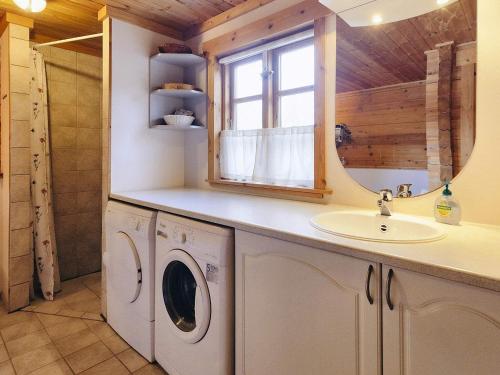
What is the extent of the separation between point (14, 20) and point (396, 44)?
8.38 ft

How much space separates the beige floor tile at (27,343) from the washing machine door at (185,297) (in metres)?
0.99

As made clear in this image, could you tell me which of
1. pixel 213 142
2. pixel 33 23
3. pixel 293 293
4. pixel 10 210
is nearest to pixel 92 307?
pixel 10 210

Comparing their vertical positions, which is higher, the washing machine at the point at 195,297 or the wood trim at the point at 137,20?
the wood trim at the point at 137,20

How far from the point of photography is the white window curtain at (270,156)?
186 cm

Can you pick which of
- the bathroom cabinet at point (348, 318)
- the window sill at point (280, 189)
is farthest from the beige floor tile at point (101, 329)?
the window sill at point (280, 189)

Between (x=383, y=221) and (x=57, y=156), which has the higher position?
(x=57, y=156)

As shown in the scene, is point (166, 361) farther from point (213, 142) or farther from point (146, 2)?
point (146, 2)

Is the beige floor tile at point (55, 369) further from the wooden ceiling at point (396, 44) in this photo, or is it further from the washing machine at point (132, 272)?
the wooden ceiling at point (396, 44)

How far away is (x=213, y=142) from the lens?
2359 millimetres

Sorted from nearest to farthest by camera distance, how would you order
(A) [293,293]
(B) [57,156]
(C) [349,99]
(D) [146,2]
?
(A) [293,293]
(C) [349,99]
(D) [146,2]
(B) [57,156]

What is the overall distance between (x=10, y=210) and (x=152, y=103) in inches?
52.3

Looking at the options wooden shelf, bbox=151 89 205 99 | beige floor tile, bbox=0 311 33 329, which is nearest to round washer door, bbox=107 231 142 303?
beige floor tile, bbox=0 311 33 329

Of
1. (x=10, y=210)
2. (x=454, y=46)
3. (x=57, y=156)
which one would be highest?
(x=454, y=46)

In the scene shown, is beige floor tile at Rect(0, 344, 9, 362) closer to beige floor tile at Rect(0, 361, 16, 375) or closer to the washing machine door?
beige floor tile at Rect(0, 361, 16, 375)
